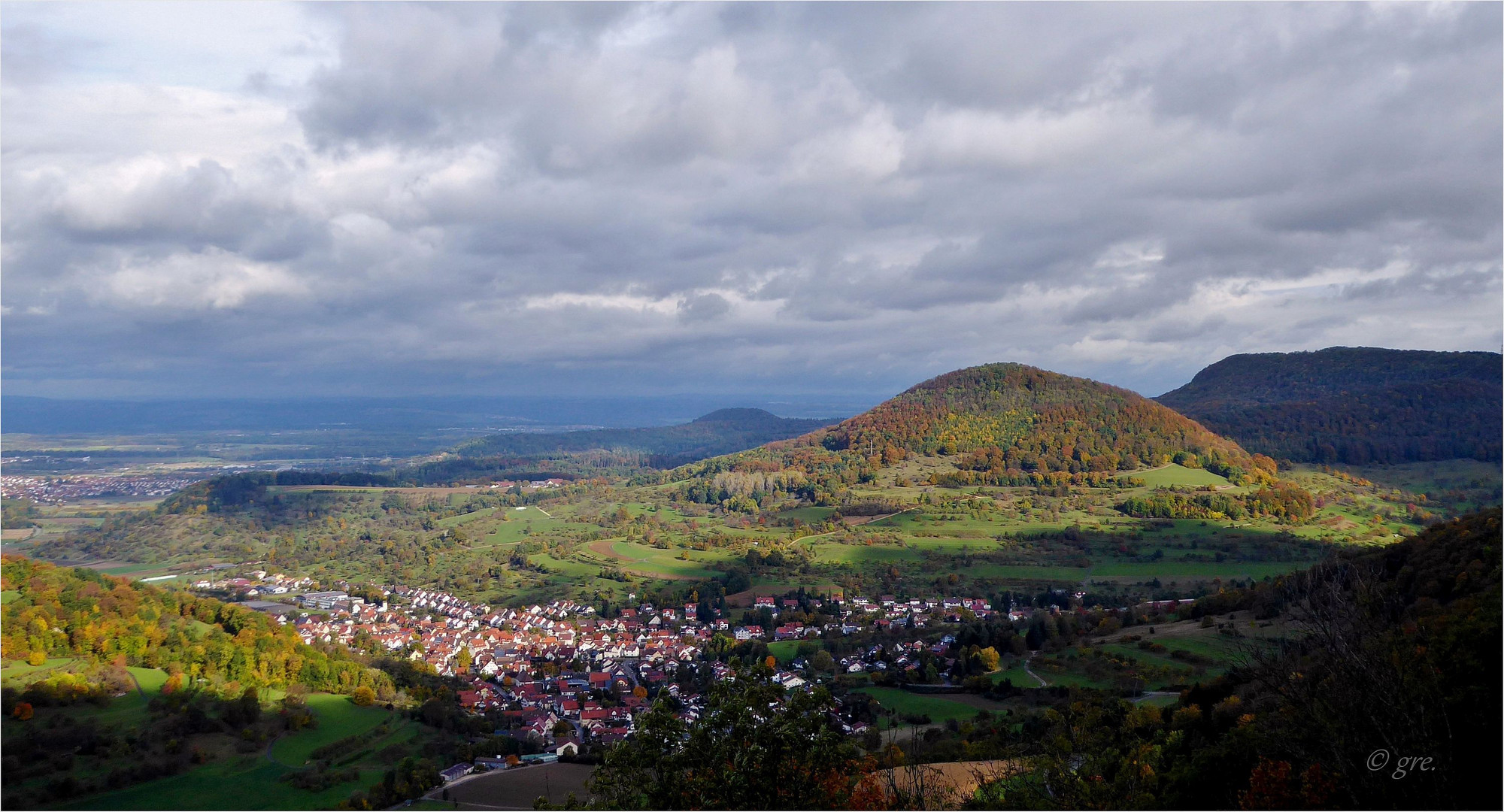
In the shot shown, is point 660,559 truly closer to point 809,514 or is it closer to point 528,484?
point 809,514

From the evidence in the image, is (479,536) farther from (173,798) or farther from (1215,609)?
(1215,609)

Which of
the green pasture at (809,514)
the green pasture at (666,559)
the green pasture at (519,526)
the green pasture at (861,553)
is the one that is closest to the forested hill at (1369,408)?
the green pasture at (861,553)

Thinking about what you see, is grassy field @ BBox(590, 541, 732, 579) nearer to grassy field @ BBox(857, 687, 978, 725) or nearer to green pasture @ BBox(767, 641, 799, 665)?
green pasture @ BBox(767, 641, 799, 665)

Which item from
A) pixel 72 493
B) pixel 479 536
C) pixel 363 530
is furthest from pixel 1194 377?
pixel 72 493

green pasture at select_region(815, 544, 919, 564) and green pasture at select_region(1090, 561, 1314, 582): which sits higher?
green pasture at select_region(815, 544, 919, 564)

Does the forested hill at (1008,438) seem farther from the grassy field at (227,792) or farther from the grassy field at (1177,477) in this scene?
the grassy field at (227,792)

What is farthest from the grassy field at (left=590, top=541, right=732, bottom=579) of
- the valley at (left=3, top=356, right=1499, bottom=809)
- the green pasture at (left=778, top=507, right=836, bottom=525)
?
the green pasture at (left=778, top=507, right=836, bottom=525)
